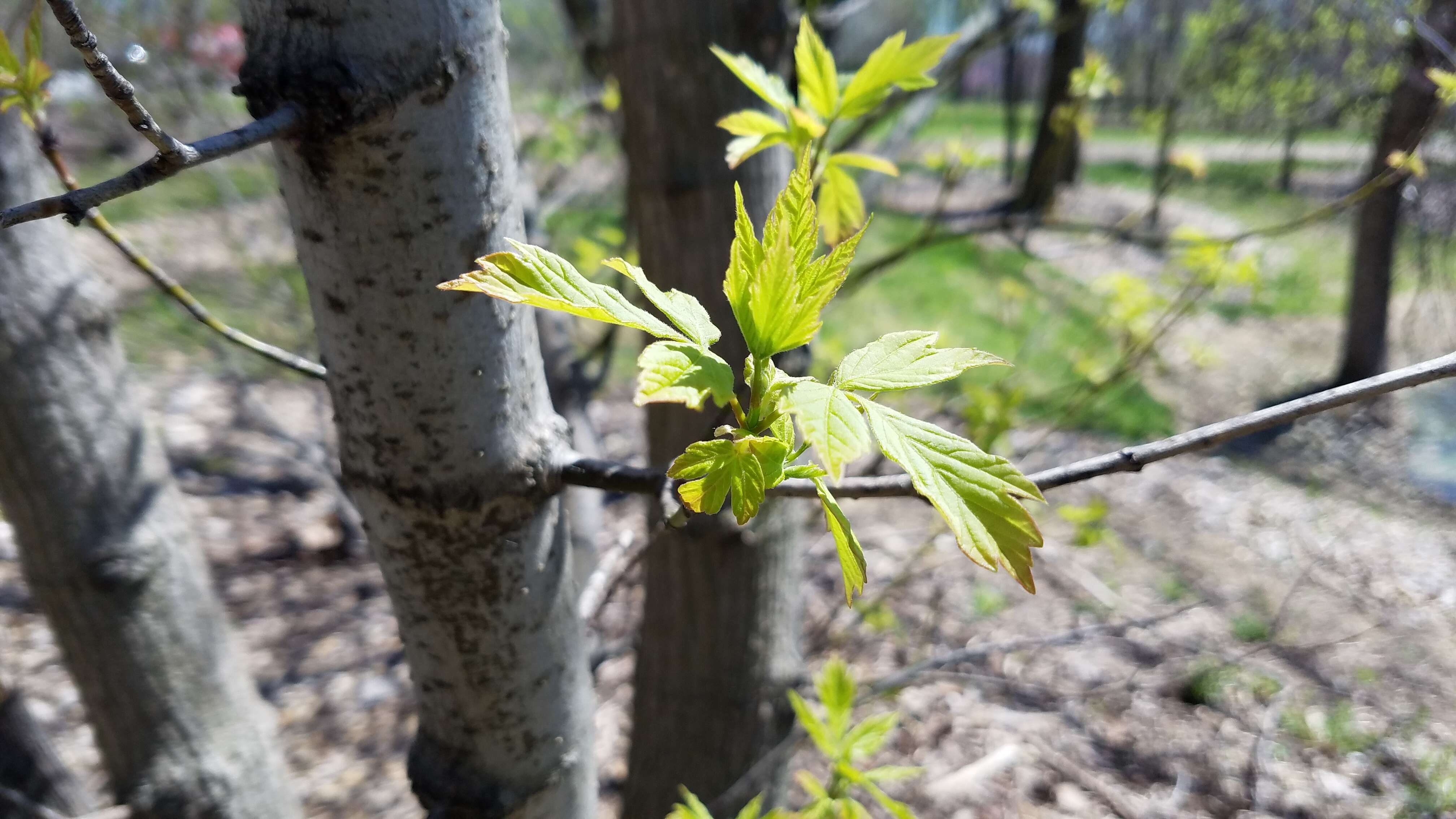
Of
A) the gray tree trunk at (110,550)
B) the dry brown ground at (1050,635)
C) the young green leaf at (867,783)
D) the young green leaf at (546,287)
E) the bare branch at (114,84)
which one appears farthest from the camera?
the dry brown ground at (1050,635)

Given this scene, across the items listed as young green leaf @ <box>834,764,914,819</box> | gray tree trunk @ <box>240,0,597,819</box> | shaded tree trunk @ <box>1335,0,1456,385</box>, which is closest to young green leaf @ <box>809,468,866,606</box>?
gray tree trunk @ <box>240,0,597,819</box>

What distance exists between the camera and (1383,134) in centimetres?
448

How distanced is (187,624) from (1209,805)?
9.80 feet

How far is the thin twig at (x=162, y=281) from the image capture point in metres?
0.86

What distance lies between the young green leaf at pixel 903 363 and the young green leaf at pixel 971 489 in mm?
30

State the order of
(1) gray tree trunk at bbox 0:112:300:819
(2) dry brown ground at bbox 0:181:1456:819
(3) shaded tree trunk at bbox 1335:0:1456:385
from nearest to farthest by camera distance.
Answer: (1) gray tree trunk at bbox 0:112:300:819, (2) dry brown ground at bbox 0:181:1456:819, (3) shaded tree trunk at bbox 1335:0:1456:385

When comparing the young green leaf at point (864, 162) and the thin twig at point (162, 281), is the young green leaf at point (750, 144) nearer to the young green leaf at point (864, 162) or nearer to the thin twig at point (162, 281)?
the young green leaf at point (864, 162)

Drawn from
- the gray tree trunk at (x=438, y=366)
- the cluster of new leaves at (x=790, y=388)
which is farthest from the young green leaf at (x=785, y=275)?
the gray tree trunk at (x=438, y=366)

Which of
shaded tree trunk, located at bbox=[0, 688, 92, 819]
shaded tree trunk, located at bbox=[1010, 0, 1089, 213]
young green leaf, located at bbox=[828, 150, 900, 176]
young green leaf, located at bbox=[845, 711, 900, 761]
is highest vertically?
shaded tree trunk, located at bbox=[1010, 0, 1089, 213]

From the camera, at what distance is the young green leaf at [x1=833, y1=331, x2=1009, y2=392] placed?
62 cm

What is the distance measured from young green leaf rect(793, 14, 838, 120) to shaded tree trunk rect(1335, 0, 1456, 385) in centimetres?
489

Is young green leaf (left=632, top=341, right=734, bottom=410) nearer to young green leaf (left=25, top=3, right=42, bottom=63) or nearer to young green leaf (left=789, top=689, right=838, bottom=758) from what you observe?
young green leaf (left=25, top=3, right=42, bottom=63)

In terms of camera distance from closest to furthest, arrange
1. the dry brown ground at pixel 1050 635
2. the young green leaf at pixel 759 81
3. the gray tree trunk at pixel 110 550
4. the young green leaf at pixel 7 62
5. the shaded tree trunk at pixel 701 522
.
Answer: the young green leaf at pixel 7 62 → the young green leaf at pixel 759 81 → the gray tree trunk at pixel 110 550 → the shaded tree trunk at pixel 701 522 → the dry brown ground at pixel 1050 635

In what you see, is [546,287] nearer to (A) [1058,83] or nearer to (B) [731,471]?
(B) [731,471]
